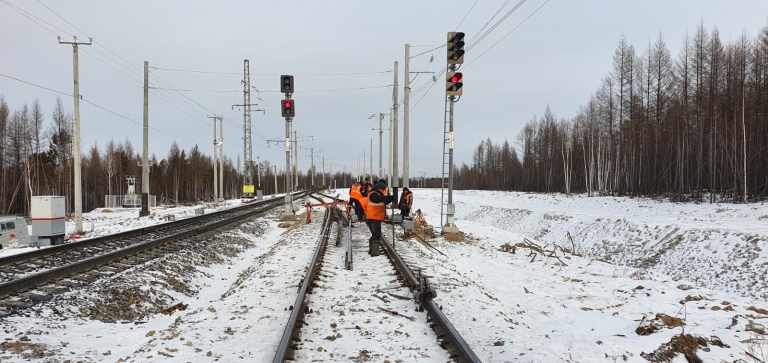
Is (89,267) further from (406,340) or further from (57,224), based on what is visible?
(406,340)

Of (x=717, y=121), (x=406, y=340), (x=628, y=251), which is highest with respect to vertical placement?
(x=717, y=121)

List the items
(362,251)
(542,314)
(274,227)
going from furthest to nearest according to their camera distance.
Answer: (274,227) < (362,251) < (542,314)

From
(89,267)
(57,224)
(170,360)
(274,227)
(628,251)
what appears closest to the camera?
(170,360)

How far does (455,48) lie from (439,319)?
11.0 meters

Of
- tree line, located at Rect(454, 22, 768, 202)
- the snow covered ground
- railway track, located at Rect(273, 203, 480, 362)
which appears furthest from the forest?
railway track, located at Rect(273, 203, 480, 362)

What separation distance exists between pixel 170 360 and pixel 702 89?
1545 inches

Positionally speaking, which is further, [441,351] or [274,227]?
[274,227]

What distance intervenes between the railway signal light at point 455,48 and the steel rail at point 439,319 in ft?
26.7

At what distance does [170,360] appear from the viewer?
4453 millimetres

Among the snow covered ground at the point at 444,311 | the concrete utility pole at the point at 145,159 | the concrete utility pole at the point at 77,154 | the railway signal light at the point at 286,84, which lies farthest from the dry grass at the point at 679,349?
the concrete utility pole at the point at 145,159

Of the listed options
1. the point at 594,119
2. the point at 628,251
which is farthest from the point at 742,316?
the point at 594,119

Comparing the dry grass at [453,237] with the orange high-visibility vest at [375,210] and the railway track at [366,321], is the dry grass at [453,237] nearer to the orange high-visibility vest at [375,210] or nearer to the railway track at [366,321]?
the orange high-visibility vest at [375,210]

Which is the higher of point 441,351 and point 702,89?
point 702,89

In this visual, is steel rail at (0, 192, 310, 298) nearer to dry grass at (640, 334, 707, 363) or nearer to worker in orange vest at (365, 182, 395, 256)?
worker in orange vest at (365, 182, 395, 256)
